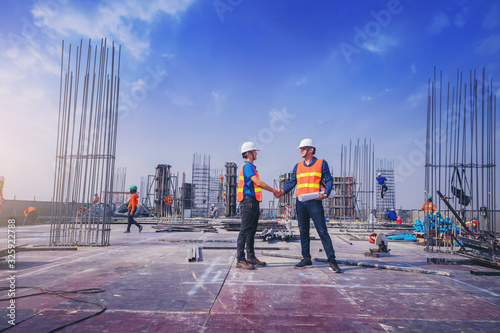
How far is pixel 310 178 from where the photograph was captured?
520 cm

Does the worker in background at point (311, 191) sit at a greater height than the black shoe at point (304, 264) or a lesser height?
greater

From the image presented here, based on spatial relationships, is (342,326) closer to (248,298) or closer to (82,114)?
(248,298)

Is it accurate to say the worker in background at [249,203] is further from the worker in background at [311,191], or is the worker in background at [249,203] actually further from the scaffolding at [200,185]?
the scaffolding at [200,185]

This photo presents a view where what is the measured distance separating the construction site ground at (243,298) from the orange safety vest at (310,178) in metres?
1.33

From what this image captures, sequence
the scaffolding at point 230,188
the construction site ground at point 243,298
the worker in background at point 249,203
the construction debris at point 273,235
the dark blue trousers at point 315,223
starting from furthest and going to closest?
1. the scaffolding at point 230,188
2. the construction debris at point 273,235
3. the worker in background at point 249,203
4. the dark blue trousers at point 315,223
5. the construction site ground at point 243,298

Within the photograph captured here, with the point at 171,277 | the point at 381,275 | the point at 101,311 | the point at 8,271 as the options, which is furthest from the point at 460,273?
the point at 8,271

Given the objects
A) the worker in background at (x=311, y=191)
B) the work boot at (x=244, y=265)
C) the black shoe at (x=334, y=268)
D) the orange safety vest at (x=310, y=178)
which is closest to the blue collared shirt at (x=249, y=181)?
the worker in background at (x=311, y=191)

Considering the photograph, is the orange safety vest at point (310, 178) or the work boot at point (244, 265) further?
the orange safety vest at point (310, 178)

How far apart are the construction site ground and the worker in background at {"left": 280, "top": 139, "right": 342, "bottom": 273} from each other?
1.23 feet

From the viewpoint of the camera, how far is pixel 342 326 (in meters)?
2.52

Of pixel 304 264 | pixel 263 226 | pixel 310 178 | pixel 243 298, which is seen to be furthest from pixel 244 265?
pixel 263 226

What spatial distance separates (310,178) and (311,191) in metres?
0.22

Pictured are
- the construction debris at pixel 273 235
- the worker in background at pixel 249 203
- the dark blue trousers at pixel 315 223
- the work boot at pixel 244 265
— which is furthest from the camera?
the construction debris at pixel 273 235

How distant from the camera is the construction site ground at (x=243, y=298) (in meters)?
2.52
